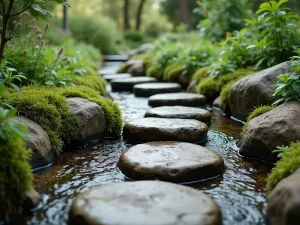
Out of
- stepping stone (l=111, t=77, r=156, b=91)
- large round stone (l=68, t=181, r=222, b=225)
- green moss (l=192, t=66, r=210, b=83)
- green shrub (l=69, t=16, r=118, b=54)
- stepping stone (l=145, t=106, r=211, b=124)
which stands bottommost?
stepping stone (l=111, t=77, r=156, b=91)

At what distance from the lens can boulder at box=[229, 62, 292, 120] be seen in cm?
516

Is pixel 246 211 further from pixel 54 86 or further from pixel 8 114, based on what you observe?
pixel 54 86

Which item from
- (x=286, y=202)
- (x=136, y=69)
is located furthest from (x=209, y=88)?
(x=286, y=202)

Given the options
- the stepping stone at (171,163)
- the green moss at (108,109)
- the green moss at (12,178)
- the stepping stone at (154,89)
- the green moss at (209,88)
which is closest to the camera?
the green moss at (12,178)

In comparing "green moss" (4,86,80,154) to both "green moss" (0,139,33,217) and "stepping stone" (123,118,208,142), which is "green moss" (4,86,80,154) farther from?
"green moss" (0,139,33,217)

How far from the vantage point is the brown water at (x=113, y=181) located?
2783mm

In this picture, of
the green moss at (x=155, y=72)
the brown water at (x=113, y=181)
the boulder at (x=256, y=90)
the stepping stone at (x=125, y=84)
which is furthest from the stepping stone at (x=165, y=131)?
the green moss at (x=155, y=72)

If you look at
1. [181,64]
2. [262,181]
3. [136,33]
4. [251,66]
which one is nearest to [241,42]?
[251,66]

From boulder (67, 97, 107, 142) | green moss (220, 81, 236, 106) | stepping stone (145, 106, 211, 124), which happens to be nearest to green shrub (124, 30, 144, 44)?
green moss (220, 81, 236, 106)

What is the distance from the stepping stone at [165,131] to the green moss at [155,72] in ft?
17.6

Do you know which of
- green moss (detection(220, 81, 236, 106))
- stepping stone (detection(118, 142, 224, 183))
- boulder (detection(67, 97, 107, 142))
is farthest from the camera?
green moss (detection(220, 81, 236, 106))

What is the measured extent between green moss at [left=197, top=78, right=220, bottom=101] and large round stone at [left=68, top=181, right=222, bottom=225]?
444 cm

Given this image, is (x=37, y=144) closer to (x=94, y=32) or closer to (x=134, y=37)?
(x=94, y=32)

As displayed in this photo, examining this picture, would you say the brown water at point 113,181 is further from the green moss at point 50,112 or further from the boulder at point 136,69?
the boulder at point 136,69
